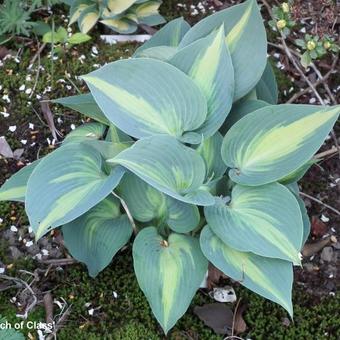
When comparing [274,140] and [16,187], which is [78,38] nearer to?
[16,187]

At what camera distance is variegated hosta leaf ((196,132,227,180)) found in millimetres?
1369

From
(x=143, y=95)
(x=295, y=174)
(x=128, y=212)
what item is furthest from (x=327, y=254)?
(x=143, y=95)

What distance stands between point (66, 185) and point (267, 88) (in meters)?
0.54

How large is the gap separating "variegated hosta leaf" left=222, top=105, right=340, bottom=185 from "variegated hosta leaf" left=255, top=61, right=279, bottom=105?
218mm

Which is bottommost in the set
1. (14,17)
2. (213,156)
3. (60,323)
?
(60,323)

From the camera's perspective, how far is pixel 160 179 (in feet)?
3.92

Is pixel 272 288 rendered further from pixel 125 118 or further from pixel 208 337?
pixel 125 118

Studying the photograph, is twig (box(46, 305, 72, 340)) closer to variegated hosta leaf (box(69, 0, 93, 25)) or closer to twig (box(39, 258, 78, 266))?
twig (box(39, 258, 78, 266))

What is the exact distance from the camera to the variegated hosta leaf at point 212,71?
1319mm

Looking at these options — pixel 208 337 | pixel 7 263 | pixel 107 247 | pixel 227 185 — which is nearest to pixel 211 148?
pixel 227 185

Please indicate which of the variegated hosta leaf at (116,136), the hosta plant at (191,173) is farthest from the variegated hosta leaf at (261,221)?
the variegated hosta leaf at (116,136)

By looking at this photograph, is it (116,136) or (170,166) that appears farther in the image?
(116,136)

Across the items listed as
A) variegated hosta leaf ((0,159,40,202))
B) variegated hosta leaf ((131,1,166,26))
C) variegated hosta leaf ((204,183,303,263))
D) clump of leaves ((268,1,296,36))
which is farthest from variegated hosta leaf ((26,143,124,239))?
variegated hosta leaf ((131,1,166,26))

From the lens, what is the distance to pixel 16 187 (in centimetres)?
138
